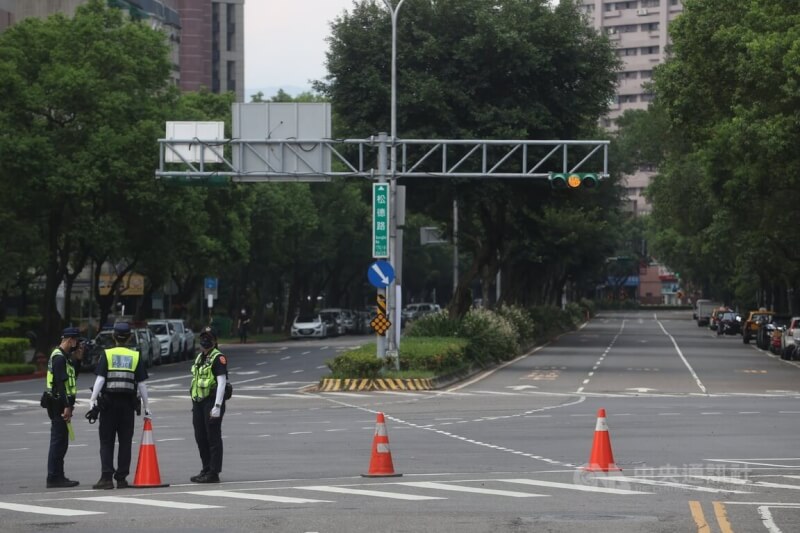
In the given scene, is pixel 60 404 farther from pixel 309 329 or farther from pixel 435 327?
pixel 309 329

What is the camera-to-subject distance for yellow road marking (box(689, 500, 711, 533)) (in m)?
12.4

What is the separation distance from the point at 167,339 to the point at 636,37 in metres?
148

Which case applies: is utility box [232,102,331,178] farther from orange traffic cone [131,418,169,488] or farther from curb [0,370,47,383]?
orange traffic cone [131,418,169,488]

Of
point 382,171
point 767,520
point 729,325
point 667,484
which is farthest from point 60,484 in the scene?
point 729,325

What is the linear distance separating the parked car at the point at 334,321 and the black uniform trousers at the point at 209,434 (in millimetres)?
67774

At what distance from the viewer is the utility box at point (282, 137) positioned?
3766 centimetres

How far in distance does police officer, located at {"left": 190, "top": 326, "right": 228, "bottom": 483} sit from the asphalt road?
0.33 m

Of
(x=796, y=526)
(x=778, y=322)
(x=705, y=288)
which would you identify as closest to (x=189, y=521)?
(x=796, y=526)

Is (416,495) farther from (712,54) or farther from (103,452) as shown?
(712,54)

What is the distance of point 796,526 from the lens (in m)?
12.7

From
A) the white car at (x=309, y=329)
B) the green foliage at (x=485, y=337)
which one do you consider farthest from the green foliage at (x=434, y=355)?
the white car at (x=309, y=329)

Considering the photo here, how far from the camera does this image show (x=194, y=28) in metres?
126

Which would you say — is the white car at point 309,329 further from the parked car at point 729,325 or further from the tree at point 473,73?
the tree at point 473,73

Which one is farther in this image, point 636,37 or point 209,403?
point 636,37
